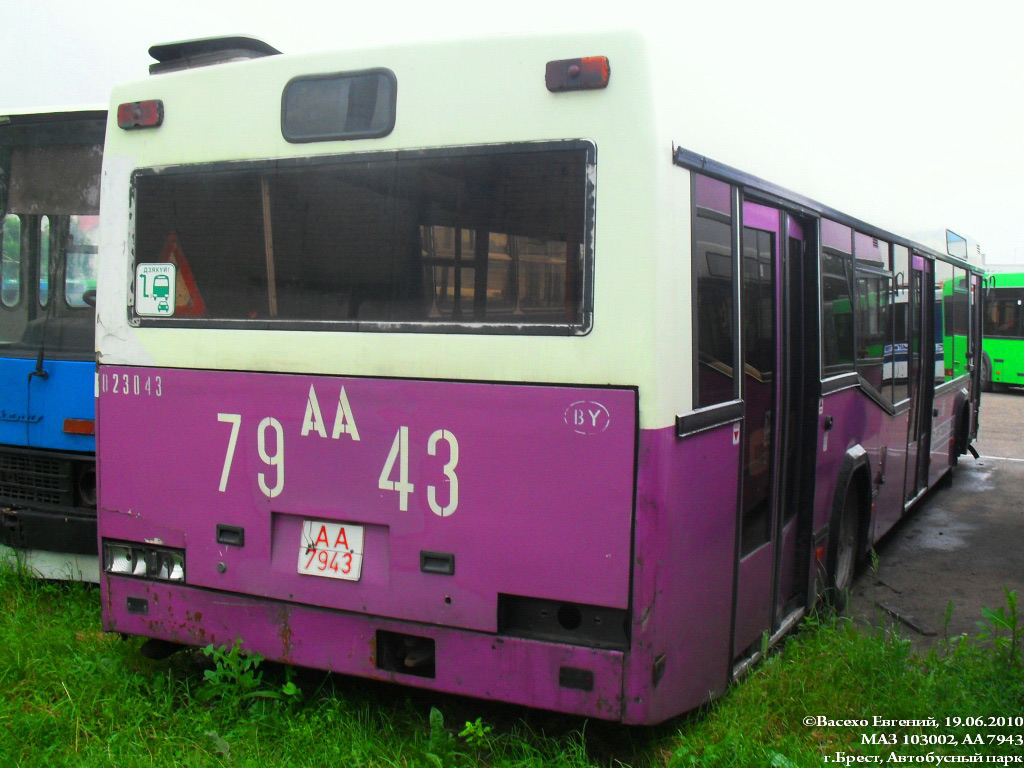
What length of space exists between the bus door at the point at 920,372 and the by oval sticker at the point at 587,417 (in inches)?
197

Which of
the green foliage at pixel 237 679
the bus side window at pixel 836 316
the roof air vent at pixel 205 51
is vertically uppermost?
the roof air vent at pixel 205 51

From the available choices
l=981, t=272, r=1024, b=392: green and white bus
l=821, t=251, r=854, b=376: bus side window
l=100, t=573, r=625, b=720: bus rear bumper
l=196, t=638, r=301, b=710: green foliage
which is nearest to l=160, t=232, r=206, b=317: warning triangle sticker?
l=100, t=573, r=625, b=720: bus rear bumper

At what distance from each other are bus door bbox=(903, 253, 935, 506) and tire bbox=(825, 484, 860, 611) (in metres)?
1.73

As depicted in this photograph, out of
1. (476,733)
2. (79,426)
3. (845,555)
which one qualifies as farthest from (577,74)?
(845,555)

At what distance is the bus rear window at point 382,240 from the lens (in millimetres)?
3551

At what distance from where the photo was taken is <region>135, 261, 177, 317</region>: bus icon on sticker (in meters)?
4.30

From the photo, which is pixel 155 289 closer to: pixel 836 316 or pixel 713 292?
pixel 713 292

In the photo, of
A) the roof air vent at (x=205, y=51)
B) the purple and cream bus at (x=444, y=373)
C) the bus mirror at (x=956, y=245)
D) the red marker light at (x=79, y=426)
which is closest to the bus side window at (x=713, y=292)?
the purple and cream bus at (x=444, y=373)

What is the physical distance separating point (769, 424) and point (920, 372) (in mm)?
4225

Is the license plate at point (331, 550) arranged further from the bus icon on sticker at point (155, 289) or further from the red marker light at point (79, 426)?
the red marker light at point (79, 426)

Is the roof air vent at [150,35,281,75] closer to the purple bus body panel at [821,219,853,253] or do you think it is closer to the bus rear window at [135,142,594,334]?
the bus rear window at [135,142,594,334]

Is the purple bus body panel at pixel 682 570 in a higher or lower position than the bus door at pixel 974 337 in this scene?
lower

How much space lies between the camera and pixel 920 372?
8.28 meters

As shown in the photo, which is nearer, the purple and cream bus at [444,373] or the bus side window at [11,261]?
the purple and cream bus at [444,373]
